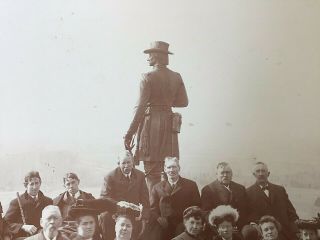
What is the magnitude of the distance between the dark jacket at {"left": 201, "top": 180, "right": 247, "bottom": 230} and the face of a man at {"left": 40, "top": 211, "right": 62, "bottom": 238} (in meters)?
1.40

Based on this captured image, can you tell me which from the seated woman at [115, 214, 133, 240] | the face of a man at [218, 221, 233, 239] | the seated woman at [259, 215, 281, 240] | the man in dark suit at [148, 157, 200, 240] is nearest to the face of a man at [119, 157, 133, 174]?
the man in dark suit at [148, 157, 200, 240]

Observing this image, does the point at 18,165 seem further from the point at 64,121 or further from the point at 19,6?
the point at 19,6

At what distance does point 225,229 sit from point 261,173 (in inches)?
27.3

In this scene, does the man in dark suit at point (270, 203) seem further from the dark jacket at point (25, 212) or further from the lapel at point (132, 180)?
the dark jacket at point (25, 212)

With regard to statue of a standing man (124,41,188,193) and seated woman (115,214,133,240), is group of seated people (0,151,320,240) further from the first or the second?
statue of a standing man (124,41,188,193)

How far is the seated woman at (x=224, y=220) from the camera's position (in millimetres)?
5633

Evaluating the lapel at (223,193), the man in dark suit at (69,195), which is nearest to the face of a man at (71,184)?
the man in dark suit at (69,195)

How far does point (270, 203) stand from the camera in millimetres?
5848

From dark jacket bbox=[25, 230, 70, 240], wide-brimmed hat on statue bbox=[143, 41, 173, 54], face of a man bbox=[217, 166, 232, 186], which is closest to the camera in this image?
dark jacket bbox=[25, 230, 70, 240]

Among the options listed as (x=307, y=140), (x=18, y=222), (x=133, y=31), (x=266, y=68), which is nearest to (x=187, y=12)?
(x=133, y=31)

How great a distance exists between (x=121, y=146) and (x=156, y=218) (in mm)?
807

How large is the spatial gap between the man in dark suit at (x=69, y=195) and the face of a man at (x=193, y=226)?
96cm

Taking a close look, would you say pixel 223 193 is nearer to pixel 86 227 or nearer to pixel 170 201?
pixel 170 201

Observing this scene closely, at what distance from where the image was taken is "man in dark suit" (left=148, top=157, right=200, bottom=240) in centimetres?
565
